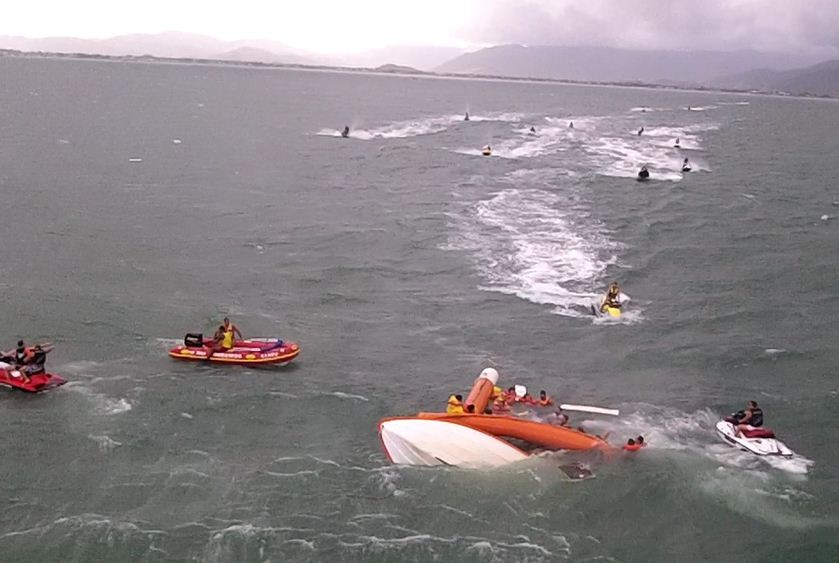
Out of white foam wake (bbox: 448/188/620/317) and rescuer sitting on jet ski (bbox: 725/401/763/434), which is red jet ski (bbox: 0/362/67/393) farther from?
rescuer sitting on jet ski (bbox: 725/401/763/434)

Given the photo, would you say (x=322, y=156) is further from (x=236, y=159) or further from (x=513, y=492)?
(x=513, y=492)

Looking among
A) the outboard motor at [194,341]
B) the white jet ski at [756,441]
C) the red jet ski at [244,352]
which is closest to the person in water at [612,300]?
the white jet ski at [756,441]

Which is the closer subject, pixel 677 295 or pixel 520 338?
pixel 520 338

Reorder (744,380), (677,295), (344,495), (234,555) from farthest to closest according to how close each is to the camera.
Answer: (677,295) < (744,380) < (344,495) < (234,555)

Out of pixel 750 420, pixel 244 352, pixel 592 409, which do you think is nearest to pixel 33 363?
pixel 244 352

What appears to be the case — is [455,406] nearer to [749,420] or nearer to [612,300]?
[749,420]

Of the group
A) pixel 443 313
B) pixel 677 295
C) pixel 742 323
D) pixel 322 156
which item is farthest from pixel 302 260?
pixel 322 156

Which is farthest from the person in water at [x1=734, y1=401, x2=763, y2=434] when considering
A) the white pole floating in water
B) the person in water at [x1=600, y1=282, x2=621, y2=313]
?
the person in water at [x1=600, y1=282, x2=621, y2=313]

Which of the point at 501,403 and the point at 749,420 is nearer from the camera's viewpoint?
the point at 749,420
